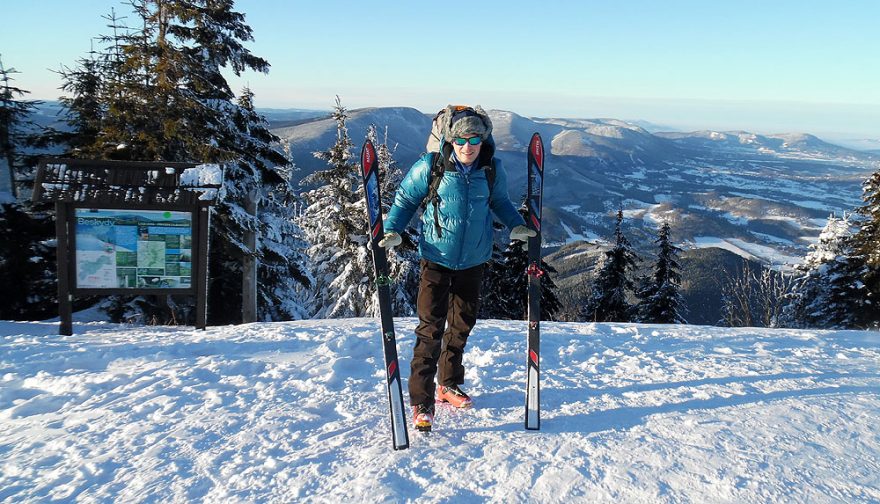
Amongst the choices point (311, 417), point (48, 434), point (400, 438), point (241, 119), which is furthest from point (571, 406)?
point (241, 119)

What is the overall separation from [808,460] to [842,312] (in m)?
28.4

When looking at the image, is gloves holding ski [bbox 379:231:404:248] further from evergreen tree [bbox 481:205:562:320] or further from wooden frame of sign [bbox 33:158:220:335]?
evergreen tree [bbox 481:205:562:320]

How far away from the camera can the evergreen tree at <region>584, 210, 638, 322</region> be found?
1049 inches

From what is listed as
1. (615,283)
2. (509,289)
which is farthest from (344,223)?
(615,283)

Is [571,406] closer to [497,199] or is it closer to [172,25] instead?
[497,199]

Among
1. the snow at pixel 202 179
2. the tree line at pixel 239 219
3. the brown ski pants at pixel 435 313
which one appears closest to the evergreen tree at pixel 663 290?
the tree line at pixel 239 219

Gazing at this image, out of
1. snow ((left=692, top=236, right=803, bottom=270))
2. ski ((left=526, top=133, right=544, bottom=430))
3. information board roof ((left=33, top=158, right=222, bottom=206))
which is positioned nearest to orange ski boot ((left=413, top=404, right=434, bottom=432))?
ski ((left=526, top=133, right=544, bottom=430))

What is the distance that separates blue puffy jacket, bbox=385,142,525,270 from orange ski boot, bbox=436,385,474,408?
1.10m

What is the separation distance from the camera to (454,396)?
3.93m

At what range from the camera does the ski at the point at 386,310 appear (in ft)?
10.9

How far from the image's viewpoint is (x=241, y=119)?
13.2 m

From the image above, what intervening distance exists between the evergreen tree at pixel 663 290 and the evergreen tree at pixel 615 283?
125 centimetres

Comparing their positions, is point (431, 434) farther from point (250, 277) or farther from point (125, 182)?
point (250, 277)

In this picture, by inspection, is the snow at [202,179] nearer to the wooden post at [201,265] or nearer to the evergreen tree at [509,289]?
the wooden post at [201,265]
